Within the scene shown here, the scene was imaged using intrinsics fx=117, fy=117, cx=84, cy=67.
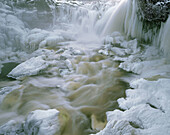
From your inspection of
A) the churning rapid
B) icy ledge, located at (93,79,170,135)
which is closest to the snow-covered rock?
the churning rapid

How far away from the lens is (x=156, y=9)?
3883 mm

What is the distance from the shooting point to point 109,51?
5398 millimetres

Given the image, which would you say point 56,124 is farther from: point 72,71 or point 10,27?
point 10,27

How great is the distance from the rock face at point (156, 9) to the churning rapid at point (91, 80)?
0.14ft

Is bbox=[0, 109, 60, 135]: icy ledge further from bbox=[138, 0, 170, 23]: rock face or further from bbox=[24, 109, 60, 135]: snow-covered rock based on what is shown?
bbox=[138, 0, 170, 23]: rock face

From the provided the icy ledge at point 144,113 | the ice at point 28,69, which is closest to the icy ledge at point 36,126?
the icy ledge at point 144,113

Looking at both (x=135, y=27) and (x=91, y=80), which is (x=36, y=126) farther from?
(x=135, y=27)

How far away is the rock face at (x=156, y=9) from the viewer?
3.65 meters

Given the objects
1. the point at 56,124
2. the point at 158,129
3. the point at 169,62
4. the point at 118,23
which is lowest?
the point at 56,124

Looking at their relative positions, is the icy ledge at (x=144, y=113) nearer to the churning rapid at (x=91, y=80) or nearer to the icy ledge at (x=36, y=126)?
the churning rapid at (x=91, y=80)

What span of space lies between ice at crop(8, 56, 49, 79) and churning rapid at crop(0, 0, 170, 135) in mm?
30

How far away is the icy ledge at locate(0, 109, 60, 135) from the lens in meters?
1.68

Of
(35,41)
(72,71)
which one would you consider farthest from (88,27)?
(72,71)

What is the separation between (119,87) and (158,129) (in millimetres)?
1471
